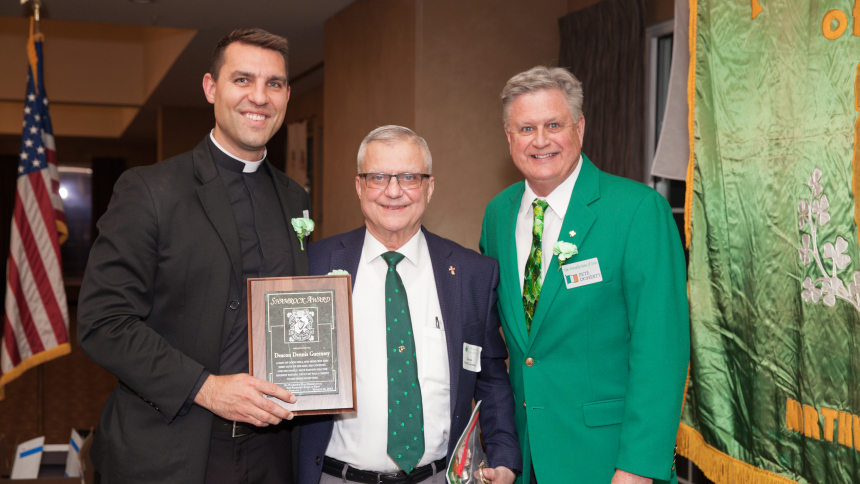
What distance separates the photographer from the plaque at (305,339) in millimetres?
1711

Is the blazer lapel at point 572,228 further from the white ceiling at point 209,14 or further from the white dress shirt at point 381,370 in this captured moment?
the white ceiling at point 209,14

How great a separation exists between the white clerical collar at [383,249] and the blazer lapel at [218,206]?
0.39 meters

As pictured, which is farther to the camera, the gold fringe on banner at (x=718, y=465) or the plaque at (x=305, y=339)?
the gold fringe on banner at (x=718, y=465)

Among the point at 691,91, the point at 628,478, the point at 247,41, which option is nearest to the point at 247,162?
the point at 247,41

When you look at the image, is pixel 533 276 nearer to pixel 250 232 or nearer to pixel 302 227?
pixel 302 227

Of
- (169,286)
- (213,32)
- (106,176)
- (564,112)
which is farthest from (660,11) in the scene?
(106,176)

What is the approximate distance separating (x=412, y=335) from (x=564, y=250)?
20.1 inches

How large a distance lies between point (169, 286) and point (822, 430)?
2.23 meters

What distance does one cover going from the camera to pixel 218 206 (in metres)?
1.91

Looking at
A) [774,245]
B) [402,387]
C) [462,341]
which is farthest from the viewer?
[774,245]

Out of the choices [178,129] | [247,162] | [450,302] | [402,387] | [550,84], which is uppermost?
[178,129]

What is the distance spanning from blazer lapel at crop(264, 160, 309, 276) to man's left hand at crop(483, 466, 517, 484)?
79cm

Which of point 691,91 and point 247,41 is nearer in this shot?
point 247,41

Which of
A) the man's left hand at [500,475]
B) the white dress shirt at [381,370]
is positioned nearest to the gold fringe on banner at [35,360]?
the white dress shirt at [381,370]
